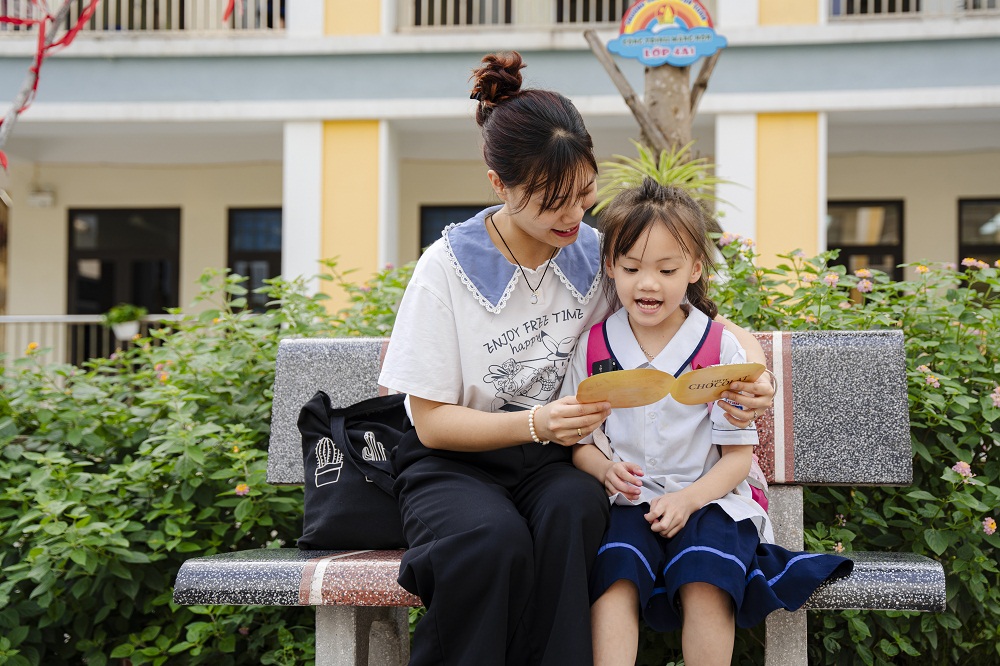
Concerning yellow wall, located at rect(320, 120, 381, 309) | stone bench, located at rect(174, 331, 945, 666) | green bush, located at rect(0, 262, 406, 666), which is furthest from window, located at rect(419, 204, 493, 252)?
stone bench, located at rect(174, 331, 945, 666)

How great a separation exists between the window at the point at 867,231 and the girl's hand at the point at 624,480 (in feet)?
33.1

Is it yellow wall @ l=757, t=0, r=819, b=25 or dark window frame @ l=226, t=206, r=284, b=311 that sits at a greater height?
yellow wall @ l=757, t=0, r=819, b=25

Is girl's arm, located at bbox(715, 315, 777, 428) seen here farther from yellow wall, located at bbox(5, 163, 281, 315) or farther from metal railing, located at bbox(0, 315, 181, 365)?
yellow wall, located at bbox(5, 163, 281, 315)

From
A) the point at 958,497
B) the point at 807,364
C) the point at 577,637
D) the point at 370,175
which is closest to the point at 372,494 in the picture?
the point at 577,637

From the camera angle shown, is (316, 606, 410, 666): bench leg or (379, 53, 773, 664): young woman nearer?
(379, 53, 773, 664): young woman

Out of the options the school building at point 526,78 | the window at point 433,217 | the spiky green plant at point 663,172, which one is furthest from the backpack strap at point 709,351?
the window at point 433,217

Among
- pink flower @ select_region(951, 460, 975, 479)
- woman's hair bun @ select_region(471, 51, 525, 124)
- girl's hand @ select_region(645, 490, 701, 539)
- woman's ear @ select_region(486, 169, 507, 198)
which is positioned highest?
woman's hair bun @ select_region(471, 51, 525, 124)

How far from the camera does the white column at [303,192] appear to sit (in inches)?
392

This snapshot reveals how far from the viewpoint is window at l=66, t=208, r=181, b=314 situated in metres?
12.2

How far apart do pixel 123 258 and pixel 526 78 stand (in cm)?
636

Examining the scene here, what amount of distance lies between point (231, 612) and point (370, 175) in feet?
25.4

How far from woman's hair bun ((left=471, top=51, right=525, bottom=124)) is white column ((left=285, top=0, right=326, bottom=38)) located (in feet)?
27.5

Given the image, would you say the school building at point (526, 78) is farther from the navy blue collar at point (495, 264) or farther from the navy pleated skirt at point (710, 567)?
the navy pleated skirt at point (710, 567)

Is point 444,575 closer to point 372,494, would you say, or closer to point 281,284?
point 372,494
